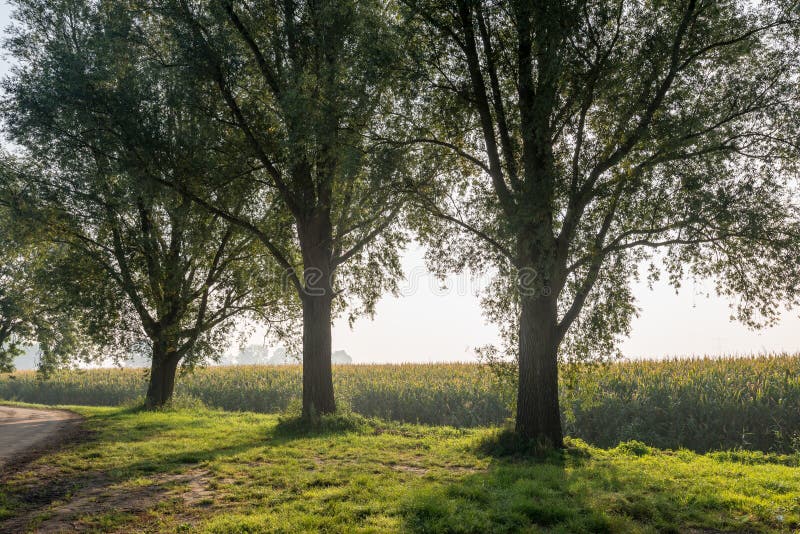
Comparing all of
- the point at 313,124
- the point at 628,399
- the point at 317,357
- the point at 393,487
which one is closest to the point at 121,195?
the point at 313,124

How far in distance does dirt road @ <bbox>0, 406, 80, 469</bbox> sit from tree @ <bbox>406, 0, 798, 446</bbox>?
41.0ft

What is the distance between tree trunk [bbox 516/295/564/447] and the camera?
1354 centimetres

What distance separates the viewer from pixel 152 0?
17094mm

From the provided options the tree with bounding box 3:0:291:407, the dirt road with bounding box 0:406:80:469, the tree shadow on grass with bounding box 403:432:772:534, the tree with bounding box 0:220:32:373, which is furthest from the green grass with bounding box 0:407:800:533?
the tree with bounding box 0:220:32:373

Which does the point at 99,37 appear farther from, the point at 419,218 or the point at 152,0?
the point at 419,218

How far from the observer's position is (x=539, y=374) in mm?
13625

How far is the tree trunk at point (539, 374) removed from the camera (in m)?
13.5

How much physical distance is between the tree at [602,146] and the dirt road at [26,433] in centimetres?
1251

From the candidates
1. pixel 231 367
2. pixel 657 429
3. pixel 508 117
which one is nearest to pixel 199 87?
pixel 508 117

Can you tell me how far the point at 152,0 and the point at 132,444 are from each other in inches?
532

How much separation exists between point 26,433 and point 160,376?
674cm

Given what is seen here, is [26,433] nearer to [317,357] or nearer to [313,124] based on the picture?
[317,357]

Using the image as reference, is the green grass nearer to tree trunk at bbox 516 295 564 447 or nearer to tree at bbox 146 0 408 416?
tree trunk at bbox 516 295 564 447

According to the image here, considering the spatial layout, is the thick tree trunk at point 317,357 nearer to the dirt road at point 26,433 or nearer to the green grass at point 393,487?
the green grass at point 393,487
